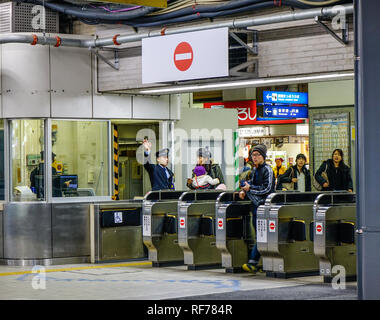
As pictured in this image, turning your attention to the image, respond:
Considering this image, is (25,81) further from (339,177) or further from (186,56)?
(339,177)

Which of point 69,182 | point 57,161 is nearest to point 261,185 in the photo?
point 69,182

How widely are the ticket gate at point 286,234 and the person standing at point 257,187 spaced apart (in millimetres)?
311

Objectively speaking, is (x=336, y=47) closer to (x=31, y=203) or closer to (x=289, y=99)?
(x=31, y=203)

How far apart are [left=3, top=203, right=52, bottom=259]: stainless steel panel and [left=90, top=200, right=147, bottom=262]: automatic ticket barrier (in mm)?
870

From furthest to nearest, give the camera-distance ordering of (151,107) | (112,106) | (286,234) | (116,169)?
(151,107) < (116,169) < (112,106) < (286,234)

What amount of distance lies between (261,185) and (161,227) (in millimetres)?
2355

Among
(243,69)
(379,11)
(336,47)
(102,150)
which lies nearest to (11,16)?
(102,150)

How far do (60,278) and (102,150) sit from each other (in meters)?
3.44

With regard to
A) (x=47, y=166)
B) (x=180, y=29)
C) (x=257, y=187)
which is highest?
(x=180, y=29)

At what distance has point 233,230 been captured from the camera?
510 inches

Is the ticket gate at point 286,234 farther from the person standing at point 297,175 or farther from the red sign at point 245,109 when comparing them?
the red sign at point 245,109

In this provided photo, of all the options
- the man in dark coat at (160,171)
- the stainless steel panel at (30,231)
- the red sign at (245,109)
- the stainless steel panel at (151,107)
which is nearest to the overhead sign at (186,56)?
the man in dark coat at (160,171)

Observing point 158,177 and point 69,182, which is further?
point 69,182

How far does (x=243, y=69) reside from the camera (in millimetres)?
12680
